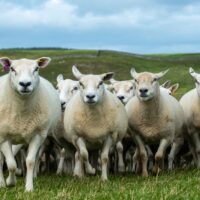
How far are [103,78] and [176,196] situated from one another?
5027 millimetres

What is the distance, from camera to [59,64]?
213 feet

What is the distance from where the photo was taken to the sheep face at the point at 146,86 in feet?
43.1

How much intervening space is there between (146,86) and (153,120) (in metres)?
0.95

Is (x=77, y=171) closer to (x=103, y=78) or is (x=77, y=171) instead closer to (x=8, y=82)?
(x=103, y=78)

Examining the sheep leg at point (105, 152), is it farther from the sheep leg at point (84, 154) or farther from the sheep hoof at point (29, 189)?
the sheep hoof at point (29, 189)

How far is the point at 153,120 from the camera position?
45.0 ft

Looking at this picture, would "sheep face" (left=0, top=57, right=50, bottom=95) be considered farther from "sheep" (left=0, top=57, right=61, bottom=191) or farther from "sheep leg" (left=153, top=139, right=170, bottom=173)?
"sheep leg" (left=153, top=139, right=170, bottom=173)

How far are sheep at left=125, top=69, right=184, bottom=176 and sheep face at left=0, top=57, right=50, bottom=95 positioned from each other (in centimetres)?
320

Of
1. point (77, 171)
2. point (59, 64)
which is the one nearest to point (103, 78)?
point (77, 171)

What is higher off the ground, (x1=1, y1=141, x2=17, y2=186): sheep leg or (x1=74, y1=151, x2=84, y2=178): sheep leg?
(x1=1, y1=141, x2=17, y2=186): sheep leg

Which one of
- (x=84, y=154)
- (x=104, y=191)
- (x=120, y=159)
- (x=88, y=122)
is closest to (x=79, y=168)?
(x=84, y=154)

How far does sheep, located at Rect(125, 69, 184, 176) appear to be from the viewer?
13500 millimetres

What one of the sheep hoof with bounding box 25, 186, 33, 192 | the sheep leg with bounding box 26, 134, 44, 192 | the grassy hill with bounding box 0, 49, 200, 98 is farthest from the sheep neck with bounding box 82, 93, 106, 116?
the grassy hill with bounding box 0, 49, 200, 98

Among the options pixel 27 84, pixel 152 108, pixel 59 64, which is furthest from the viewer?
pixel 59 64
